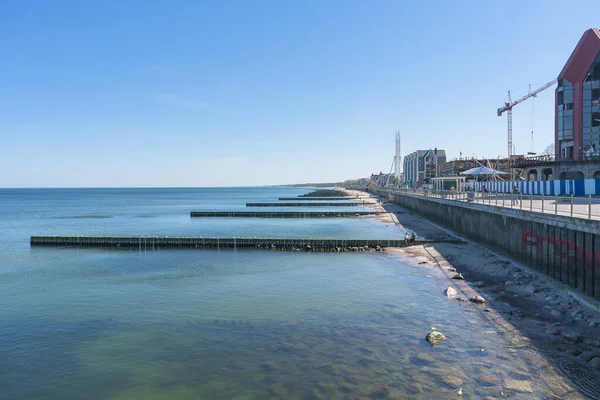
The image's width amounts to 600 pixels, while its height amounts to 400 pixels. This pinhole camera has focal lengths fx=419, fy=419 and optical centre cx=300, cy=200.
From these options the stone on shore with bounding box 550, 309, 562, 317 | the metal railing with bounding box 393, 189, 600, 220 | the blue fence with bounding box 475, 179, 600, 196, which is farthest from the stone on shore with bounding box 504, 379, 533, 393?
the blue fence with bounding box 475, 179, 600, 196

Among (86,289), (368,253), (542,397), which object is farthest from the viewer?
(368,253)

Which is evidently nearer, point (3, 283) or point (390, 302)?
point (390, 302)

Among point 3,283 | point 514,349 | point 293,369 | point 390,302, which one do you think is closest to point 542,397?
point 514,349

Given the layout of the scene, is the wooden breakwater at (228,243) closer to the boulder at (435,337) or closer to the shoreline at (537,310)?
the shoreline at (537,310)

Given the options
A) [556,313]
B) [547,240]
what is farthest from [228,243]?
[556,313]

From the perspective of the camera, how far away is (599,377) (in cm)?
1248

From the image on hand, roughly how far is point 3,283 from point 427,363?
2737 cm

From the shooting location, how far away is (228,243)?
41.2 meters

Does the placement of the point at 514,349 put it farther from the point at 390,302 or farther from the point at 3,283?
the point at 3,283

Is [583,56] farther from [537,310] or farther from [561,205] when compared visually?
[537,310]

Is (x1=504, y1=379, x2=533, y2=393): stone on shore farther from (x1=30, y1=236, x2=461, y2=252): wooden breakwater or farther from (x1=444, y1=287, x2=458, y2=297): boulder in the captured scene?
(x1=30, y1=236, x2=461, y2=252): wooden breakwater

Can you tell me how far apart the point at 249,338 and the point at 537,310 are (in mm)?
12615

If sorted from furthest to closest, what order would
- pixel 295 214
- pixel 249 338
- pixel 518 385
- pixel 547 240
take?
1. pixel 295 214
2. pixel 547 240
3. pixel 249 338
4. pixel 518 385

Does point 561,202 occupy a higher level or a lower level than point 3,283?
higher
